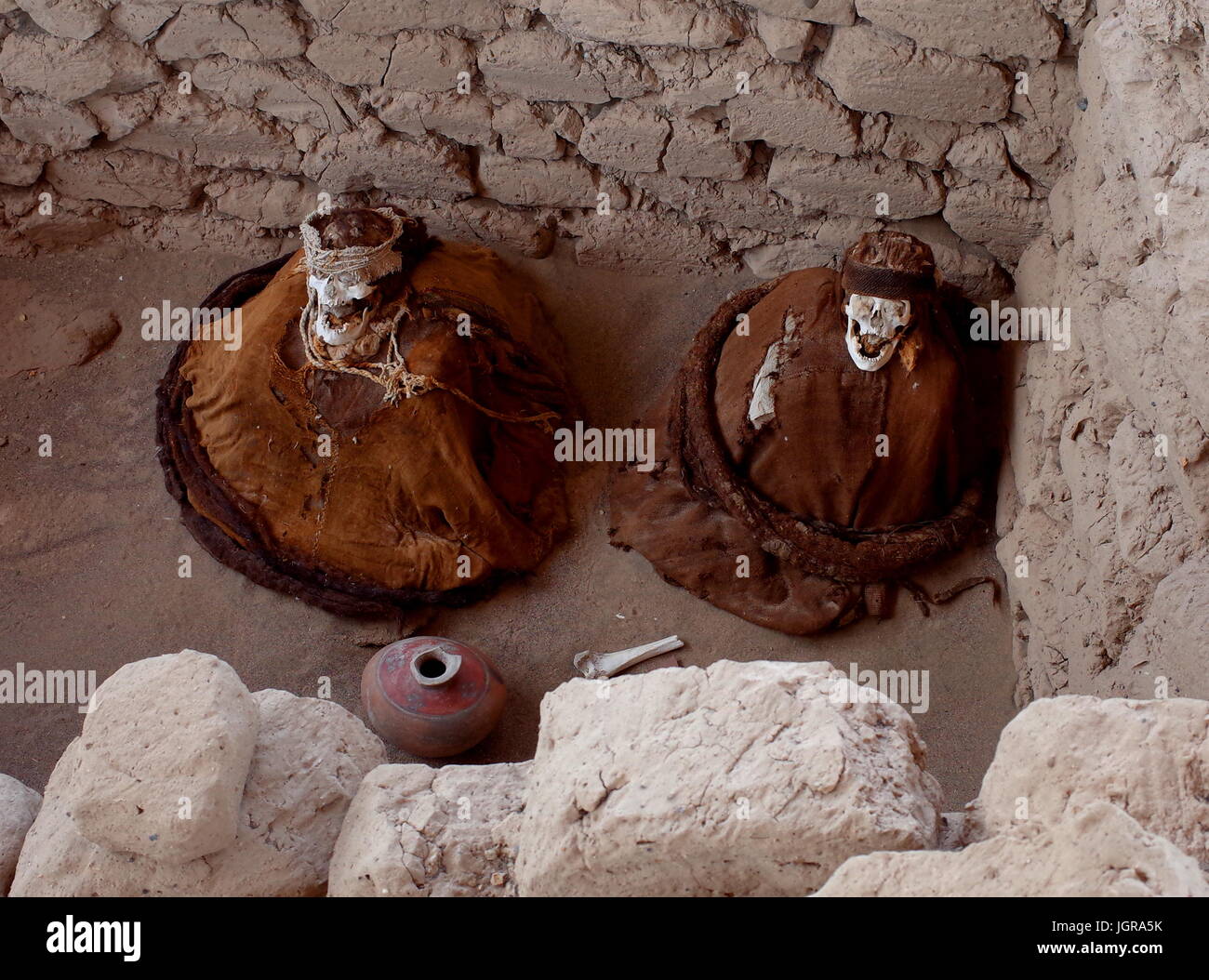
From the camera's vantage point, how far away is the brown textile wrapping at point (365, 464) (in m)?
4.19

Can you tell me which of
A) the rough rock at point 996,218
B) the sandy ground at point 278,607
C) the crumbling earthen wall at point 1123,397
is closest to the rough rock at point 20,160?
the sandy ground at point 278,607

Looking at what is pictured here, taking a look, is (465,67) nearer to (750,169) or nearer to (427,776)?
(750,169)

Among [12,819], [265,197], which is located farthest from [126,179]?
[12,819]

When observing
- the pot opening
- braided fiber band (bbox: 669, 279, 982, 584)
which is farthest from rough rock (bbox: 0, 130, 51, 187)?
braided fiber band (bbox: 669, 279, 982, 584)

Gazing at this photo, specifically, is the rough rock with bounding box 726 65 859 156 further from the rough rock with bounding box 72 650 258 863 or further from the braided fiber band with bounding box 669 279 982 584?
the rough rock with bounding box 72 650 258 863

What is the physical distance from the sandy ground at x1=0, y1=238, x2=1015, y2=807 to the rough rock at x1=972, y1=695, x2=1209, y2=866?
160 centimetres

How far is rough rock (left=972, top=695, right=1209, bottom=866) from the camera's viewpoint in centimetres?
210

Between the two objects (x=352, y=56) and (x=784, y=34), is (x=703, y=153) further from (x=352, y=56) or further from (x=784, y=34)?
→ (x=352, y=56)

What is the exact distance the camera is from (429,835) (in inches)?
98.9

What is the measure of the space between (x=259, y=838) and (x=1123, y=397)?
2613 millimetres

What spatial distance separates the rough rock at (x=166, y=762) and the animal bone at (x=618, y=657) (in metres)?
1.63

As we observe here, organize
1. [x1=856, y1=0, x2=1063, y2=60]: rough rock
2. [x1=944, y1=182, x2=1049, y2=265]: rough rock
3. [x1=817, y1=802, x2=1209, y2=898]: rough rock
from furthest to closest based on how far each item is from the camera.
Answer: [x1=944, y1=182, x2=1049, y2=265]: rough rock < [x1=856, y1=0, x2=1063, y2=60]: rough rock < [x1=817, y1=802, x2=1209, y2=898]: rough rock

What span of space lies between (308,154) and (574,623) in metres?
2.15

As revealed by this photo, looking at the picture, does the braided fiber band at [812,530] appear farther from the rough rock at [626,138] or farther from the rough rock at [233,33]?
the rough rock at [233,33]
